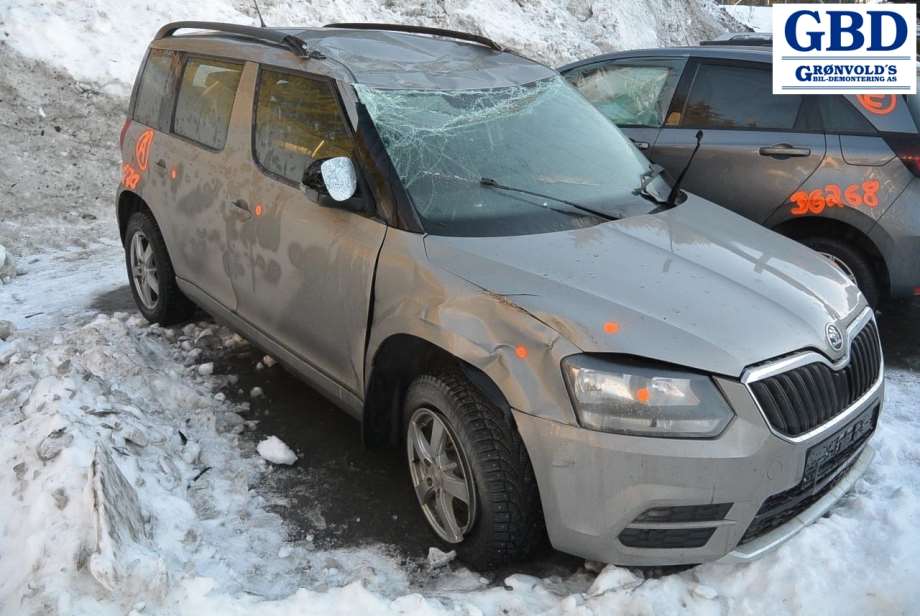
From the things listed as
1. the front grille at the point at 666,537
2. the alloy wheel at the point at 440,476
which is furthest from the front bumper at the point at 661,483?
the alloy wheel at the point at 440,476

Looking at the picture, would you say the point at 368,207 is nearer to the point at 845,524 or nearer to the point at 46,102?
the point at 845,524

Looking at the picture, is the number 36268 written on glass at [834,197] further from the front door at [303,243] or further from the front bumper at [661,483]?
the front door at [303,243]

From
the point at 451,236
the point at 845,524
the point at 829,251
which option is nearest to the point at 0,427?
the point at 451,236

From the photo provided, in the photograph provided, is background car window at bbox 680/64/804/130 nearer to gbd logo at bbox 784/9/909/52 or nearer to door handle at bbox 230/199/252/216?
gbd logo at bbox 784/9/909/52

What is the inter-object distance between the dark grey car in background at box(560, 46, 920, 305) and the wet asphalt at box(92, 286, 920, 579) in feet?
2.53

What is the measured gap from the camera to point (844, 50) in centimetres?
734

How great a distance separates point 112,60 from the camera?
10109 millimetres

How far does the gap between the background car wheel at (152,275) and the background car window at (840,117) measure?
410 cm

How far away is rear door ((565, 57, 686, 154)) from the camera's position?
5859 millimetres

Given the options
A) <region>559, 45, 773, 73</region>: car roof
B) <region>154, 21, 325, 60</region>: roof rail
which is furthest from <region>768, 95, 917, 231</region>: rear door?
<region>154, 21, 325, 60</region>: roof rail

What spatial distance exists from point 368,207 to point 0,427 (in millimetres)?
1842

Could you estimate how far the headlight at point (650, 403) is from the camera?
2.65 metres

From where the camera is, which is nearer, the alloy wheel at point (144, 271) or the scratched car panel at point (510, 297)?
the scratched car panel at point (510, 297)

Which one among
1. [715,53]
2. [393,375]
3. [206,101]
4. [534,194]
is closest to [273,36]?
[206,101]
